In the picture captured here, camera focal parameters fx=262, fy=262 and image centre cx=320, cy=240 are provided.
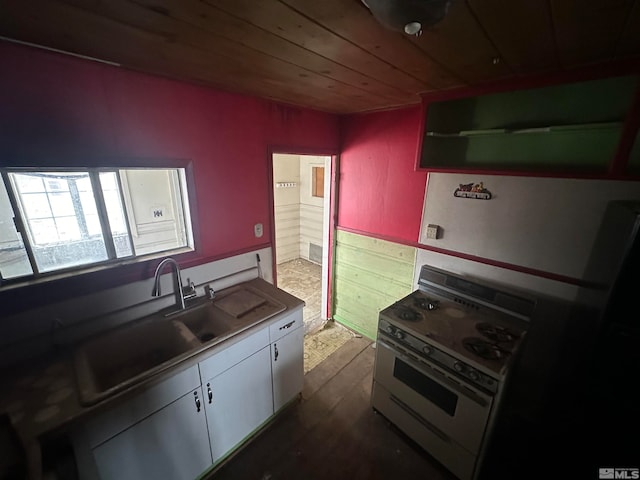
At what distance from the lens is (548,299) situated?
1706mm

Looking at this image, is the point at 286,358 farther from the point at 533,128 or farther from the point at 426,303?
the point at 533,128

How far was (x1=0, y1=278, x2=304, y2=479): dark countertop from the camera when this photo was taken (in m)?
1.00

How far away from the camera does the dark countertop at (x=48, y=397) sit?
1.00 metres

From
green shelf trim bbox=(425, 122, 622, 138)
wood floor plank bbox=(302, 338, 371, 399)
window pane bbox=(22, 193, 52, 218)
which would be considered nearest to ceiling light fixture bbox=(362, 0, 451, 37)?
green shelf trim bbox=(425, 122, 622, 138)

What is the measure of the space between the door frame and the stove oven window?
125 centimetres

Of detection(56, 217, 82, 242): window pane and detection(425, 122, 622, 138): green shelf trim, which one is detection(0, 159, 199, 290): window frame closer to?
detection(56, 217, 82, 242): window pane

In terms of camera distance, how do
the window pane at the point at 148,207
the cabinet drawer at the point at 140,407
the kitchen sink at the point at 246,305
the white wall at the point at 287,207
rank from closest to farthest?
the cabinet drawer at the point at 140,407
the kitchen sink at the point at 246,305
the window pane at the point at 148,207
the white wall at the point at 287,207

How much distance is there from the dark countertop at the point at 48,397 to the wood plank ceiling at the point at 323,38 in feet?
4.72

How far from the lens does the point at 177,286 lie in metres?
1.78

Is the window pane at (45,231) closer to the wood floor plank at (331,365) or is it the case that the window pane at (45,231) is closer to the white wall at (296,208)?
the wood floor plank at (331,365)

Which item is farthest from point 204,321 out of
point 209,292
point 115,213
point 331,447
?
point 115,213

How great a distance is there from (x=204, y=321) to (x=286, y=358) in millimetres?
651

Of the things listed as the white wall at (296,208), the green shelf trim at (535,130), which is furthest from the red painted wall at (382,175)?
the white wall at (296,208)

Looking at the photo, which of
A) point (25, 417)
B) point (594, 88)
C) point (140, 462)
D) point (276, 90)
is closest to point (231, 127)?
point (276, 90)
